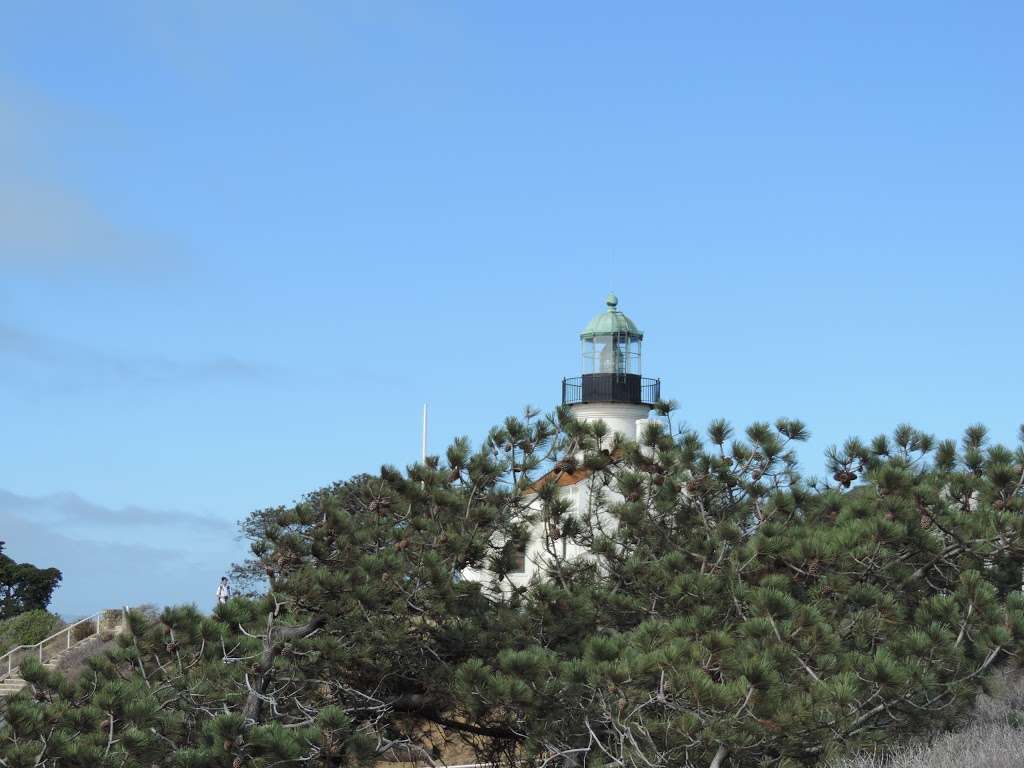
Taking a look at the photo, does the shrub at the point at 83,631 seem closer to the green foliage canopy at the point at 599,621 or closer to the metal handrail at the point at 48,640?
the metal handrail at the point at 48,640

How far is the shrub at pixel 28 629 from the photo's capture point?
3334 cm

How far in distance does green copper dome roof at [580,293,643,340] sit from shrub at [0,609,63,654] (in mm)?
17197

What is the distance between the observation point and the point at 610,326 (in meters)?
35.5

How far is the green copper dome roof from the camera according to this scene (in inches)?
1391

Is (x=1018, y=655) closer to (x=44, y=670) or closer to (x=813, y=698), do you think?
(x=813, y=698)

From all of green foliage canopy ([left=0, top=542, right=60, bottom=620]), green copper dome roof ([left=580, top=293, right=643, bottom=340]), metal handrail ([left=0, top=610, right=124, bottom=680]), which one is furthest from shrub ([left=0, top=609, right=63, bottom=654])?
green copper dome roof ([left=580, top=293, right=643, bottom=340])

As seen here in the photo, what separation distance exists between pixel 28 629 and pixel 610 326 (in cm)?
1845

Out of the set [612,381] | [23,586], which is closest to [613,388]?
[612,381]

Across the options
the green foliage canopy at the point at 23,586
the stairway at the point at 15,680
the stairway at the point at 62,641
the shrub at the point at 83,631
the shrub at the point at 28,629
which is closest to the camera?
the stairway at the point at 15,680

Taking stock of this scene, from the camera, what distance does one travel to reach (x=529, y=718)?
35.6 ft

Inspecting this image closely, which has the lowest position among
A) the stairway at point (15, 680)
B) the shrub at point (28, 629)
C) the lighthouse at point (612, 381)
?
the stairway at point (15, 680)

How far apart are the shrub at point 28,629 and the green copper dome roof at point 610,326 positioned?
677 inches

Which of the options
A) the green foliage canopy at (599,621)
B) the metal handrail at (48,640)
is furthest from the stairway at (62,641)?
the green foliage canopy at (599,621)

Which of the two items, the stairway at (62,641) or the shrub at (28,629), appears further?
the shrub at (28,629)
